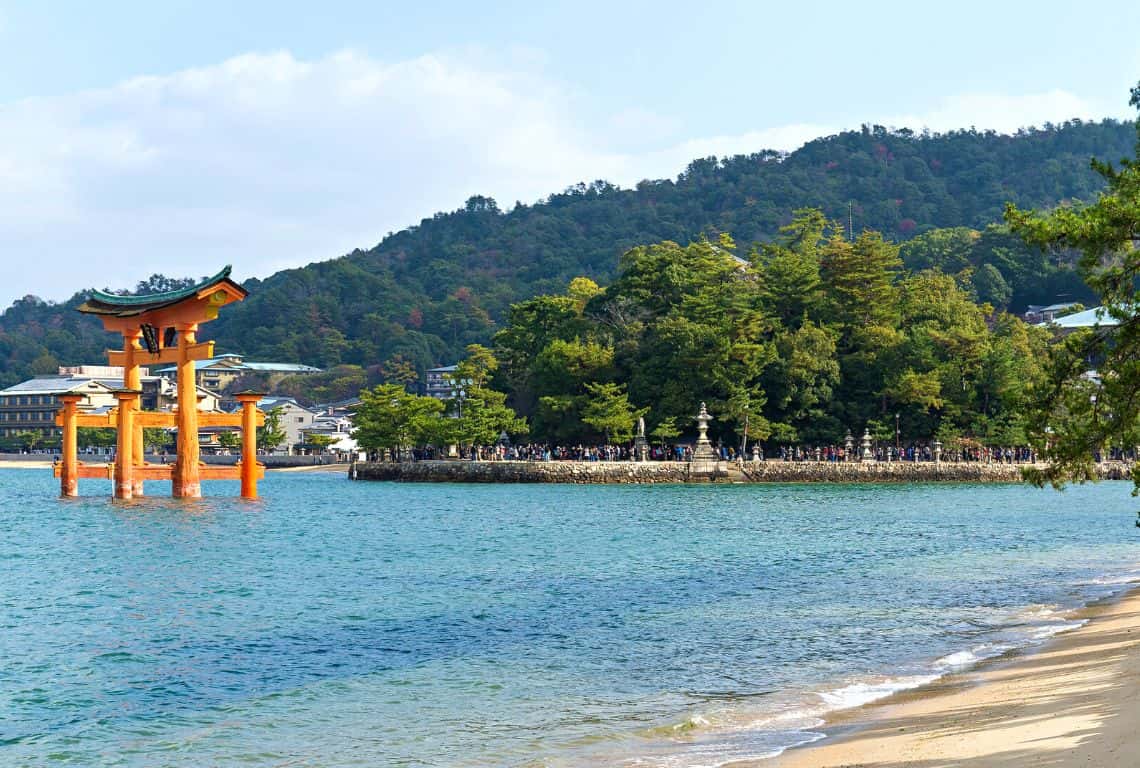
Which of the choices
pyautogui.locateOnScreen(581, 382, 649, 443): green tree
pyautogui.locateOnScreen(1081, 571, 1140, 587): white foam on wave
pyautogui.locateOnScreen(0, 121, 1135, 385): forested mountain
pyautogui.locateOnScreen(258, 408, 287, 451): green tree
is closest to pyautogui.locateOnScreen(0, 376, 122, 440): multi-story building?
pyautogui.locateOnScreen(258, 408, 287, 451): green tree

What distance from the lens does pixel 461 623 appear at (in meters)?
17.6

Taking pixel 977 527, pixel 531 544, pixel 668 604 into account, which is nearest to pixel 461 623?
pixel 668 604

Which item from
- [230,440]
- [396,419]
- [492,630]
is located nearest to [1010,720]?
[492,630]

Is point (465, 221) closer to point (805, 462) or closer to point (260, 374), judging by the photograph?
point (260, 374)

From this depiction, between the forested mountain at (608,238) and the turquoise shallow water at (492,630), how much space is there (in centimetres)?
9056

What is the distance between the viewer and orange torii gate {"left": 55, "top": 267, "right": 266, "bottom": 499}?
39.2 meters

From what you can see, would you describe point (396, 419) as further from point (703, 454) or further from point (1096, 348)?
point (1096, 348)

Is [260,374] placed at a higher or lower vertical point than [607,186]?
lower

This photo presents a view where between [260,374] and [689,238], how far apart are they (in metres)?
69.5

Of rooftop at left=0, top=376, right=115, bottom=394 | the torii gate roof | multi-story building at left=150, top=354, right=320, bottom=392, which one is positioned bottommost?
the torii gate roof

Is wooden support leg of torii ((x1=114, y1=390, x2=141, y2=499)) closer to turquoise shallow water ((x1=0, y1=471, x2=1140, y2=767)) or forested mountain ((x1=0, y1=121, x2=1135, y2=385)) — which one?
turquoise shallow water ((x1=0, y1=471, x2=1140, y2=767))

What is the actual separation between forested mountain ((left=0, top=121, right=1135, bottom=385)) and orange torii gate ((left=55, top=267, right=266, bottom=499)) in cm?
7861

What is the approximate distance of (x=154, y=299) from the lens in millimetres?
41250

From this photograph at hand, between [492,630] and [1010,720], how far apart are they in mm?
8821
